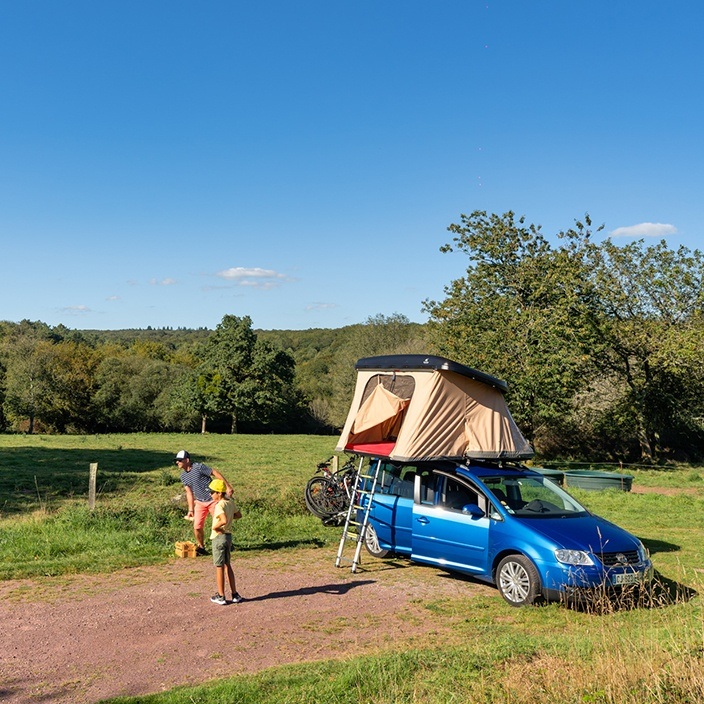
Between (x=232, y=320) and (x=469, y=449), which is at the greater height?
(x=232, y=320)

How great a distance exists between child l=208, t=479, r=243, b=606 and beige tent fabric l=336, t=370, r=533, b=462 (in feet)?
10.1

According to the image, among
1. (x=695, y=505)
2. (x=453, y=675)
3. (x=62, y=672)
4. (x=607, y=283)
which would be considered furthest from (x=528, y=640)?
(x=607, y=283)

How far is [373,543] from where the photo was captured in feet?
37.9

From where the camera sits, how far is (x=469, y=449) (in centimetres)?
1184

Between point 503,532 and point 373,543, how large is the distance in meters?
2.84

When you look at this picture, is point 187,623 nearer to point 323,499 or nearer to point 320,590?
point 320,590

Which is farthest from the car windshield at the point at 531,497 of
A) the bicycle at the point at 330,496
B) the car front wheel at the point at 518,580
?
the bicycle at the point at 330,496

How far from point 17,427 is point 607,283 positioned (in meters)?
52.1

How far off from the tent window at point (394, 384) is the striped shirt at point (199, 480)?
10.4ft

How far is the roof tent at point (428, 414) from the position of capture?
37.3 ft

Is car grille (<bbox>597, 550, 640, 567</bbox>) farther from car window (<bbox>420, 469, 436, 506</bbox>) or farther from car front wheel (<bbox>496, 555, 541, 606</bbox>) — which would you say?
car window (<bbox>420, 469, 436, 506</bbox>)

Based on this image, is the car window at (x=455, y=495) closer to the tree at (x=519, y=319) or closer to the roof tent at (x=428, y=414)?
the roof tent at (x=428, y=414)

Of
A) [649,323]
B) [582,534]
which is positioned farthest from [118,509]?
[649,323]

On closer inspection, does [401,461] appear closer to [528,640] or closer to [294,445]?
[528,640]
